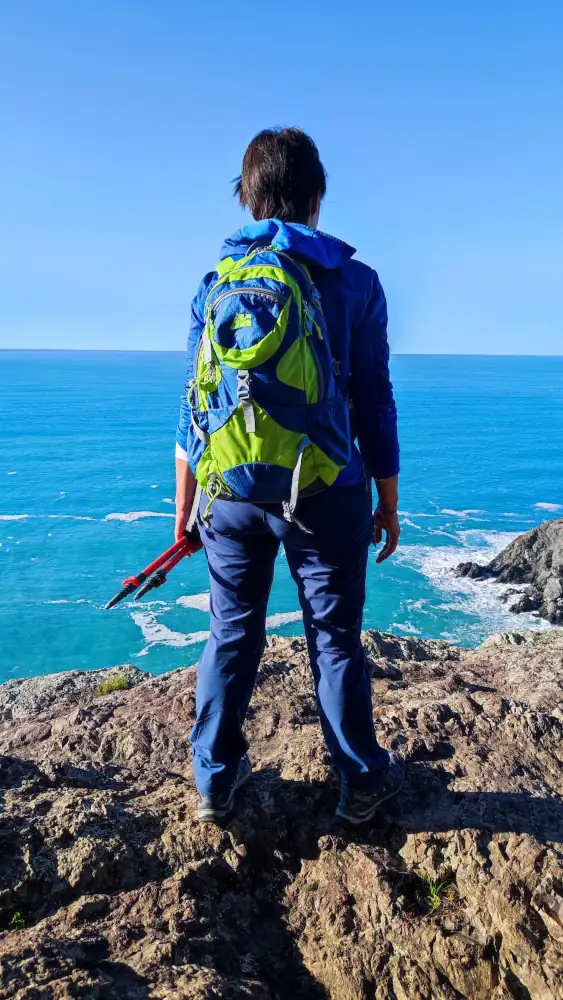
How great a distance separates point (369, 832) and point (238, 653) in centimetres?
107

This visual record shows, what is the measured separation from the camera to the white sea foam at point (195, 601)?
90.5 feet

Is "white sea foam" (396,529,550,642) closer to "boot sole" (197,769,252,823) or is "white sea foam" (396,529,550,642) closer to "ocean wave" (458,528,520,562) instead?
"ocean wave" (458,528,520,562)

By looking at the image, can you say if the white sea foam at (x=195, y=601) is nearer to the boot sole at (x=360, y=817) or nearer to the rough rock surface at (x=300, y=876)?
the rough rock surface at (x=300, y=876)

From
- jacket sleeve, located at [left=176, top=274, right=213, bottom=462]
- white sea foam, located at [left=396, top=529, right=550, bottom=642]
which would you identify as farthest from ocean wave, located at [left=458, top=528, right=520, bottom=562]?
jacket sleeve, located at [left=176, top=274, right=213, bottom=462]

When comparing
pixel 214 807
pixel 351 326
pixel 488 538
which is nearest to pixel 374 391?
pixel 351 326

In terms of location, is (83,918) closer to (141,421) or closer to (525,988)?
(525,988)

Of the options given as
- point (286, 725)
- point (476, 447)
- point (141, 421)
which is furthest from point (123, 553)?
point (141, 421)

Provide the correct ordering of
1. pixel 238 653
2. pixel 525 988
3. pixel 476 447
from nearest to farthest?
pixel 525 988 → pixel 238 653 → pixel 476 447

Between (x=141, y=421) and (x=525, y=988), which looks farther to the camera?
(x=141, y=421)

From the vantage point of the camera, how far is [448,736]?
3.78 meters

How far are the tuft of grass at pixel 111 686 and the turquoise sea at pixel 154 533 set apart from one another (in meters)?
4.57

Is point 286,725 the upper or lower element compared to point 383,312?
lower

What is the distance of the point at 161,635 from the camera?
25.2 metres

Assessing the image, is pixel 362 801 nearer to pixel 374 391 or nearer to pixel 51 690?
pixel 374 391
